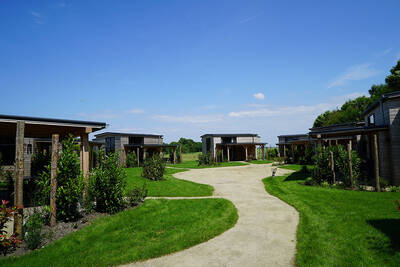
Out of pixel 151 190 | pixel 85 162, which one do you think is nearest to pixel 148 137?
pixel 151 190

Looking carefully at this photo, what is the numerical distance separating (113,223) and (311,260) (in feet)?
19.5

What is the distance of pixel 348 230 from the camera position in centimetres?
629

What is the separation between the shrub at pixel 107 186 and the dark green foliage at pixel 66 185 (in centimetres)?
87

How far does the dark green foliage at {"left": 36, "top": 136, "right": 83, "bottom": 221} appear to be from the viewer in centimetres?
723

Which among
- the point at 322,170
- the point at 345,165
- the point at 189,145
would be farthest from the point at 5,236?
the point at 189,145

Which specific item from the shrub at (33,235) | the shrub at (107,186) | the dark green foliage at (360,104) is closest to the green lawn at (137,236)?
the shrub at (33,235)

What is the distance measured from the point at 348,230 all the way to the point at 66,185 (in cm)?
905

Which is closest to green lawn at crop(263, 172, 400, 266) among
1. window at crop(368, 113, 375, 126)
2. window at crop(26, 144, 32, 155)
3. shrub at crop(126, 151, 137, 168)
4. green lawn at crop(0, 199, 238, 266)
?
green lawn at crop(0, 199, 238, 266)

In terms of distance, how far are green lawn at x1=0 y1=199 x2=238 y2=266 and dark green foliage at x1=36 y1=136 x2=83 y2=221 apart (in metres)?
1.04

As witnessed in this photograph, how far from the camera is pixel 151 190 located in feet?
41.5

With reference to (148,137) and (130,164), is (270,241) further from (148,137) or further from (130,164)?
(148,137)

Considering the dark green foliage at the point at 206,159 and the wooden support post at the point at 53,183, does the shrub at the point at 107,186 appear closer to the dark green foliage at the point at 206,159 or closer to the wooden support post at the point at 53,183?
the wooden support post at the point at 53,183

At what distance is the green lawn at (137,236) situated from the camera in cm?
510

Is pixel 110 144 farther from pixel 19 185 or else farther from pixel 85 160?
pixel 19 185
